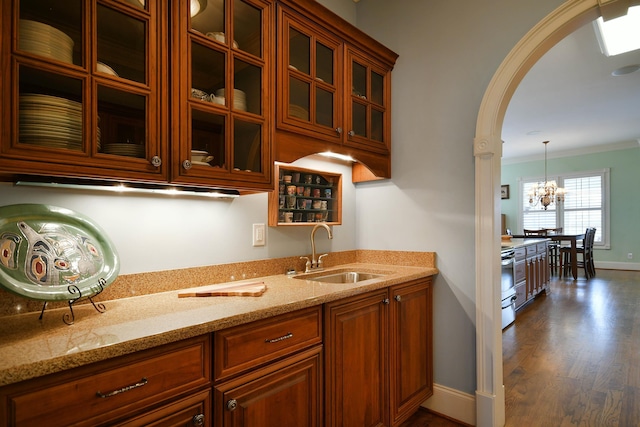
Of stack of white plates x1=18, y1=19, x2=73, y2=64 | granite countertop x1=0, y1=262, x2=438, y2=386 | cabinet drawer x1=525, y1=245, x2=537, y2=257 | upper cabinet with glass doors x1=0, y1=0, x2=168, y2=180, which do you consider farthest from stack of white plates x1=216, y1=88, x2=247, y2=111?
cabinet drawer x1=525, y1=245, x2=537, y2=257

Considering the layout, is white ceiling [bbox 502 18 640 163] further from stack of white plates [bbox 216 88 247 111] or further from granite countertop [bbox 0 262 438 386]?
granite countertop [bbox 0 262 438 386]

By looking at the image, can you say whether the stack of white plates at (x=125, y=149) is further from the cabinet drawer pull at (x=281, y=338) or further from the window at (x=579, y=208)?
the window at (x=579, y=208)

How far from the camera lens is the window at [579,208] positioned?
790 cm

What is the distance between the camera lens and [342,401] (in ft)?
5.21

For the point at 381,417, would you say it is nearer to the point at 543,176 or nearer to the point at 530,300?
the point at 530,300

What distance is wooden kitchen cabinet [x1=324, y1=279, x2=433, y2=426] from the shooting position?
157 centimetres

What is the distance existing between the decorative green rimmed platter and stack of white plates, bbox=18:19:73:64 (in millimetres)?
494

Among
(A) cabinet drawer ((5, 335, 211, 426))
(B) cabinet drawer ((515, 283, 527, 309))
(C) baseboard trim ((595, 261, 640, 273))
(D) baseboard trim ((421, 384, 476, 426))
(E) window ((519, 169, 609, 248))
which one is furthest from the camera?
(E) window ((519, 169, 609, 248))

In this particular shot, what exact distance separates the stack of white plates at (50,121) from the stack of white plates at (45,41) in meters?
0.13

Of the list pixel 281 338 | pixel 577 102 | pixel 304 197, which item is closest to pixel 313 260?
pixel 304 197

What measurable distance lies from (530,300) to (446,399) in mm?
3496

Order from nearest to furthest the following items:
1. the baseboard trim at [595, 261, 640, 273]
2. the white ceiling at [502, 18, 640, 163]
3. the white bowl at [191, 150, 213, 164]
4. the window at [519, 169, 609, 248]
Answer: the white bowl at [191, 150, 213, 164] < the white ceiling at [502, 18, 640, 163] < the baseboard trim at [595, 261, 640, 273] < the window at [519, 169, 609, 248]

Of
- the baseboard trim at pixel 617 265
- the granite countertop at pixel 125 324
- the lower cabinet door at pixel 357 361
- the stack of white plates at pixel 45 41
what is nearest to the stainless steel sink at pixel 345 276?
the lower cabinet door at pixel 357 361

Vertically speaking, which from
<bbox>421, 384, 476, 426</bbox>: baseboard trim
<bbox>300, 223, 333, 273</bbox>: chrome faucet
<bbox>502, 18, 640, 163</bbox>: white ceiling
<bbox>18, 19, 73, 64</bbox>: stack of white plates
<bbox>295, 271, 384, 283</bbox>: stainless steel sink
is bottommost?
<bbox>421, 384, 476, 426</bbox>: baseboard trim
